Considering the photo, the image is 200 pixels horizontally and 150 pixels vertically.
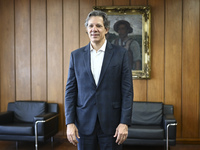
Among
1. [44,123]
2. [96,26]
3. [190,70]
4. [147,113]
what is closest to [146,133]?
[147,113]

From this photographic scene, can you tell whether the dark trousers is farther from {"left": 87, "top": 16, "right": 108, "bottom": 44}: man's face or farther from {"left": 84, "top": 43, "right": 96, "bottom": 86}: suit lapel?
{"left": 87, "top": 16, "right": 108, "bottom": 44}: man's face

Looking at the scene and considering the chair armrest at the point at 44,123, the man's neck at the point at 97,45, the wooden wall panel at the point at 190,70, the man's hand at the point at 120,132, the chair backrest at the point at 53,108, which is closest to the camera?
the man's hand at the point at 120,132

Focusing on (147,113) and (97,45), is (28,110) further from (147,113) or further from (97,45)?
Answer: (97,45)

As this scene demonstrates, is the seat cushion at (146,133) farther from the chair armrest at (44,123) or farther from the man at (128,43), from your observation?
the chair armrest at (44,123)

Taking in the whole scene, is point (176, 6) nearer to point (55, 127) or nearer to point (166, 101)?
point (166, 101)

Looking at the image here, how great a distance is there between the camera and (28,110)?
13.5 ft

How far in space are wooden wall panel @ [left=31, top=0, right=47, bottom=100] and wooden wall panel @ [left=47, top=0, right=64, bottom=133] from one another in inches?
3.7

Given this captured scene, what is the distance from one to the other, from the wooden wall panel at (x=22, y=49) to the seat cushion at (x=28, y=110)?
0.84 feet

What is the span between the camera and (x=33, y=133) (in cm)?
357

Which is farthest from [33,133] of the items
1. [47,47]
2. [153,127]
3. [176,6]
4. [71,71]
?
[176,6]

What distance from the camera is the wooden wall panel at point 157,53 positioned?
4.08 meters

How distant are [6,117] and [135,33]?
268 centimetres

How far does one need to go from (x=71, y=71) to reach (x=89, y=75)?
17 cm

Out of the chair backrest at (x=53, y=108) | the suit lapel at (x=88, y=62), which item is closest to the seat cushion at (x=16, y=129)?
the chair backrest at (x=53, y=108)
